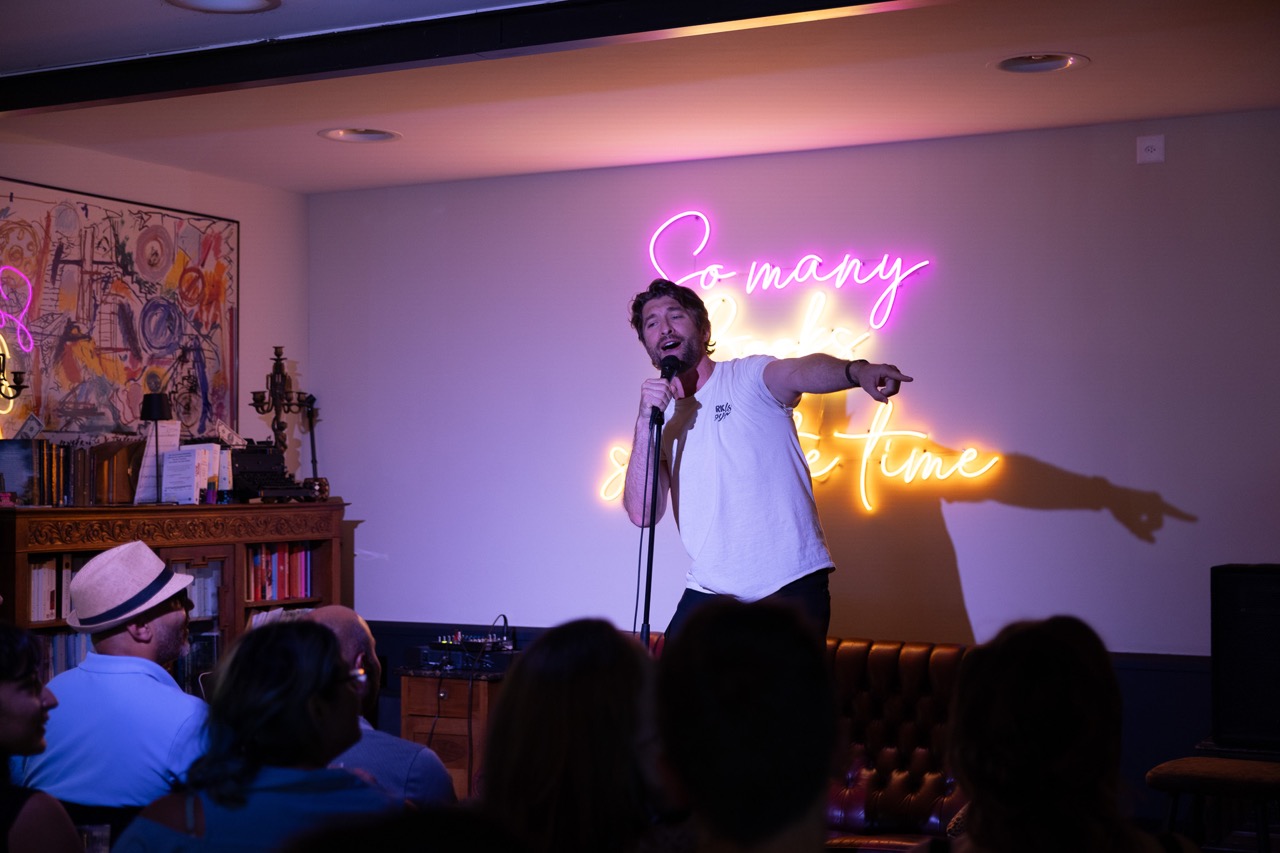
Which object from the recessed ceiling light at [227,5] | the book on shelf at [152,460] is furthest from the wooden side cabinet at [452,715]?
the recessed ceiling light at [227,5]

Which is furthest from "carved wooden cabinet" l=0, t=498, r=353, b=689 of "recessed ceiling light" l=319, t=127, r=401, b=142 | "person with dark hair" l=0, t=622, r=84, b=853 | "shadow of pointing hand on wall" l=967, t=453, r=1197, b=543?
"shadow of pointing hand on wall" l=967, t=453, r=1197, b=543

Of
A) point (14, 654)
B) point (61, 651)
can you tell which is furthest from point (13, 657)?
point (61, 651)

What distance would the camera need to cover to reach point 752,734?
140 centimetres

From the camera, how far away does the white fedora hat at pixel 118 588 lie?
3.15 metres

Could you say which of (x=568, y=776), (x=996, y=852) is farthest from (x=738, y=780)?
(x=996, y=852)

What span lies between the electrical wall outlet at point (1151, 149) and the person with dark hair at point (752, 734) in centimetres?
439

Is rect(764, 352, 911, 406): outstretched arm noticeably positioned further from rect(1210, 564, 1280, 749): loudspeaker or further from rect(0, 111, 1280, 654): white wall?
rect(0, 111, 1280, 654): white wall

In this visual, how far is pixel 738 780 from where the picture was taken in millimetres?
1398

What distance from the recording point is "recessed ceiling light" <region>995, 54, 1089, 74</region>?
4461 millimetres

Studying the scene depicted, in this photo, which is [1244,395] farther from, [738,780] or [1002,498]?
[738,780]

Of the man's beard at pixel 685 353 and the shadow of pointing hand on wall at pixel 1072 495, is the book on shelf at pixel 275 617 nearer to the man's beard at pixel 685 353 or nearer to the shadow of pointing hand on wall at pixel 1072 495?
the man's beard at pixel 685 353

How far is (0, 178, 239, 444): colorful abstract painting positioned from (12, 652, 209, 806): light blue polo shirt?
2848 mm

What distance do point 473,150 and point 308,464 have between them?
194 cm

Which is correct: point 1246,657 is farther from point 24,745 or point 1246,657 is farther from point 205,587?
point 205,587
